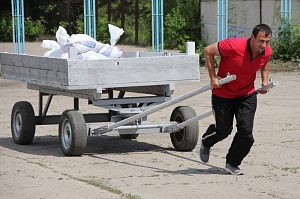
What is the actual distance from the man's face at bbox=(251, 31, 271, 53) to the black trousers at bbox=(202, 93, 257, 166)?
0.57 m

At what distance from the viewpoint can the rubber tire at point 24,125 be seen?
Result: 11484 millimetres

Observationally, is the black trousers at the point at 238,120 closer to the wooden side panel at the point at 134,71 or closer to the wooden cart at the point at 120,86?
the wooden cart at the point at 120,86

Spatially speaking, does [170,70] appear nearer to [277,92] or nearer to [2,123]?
[2,123]

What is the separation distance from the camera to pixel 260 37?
8.63 metres

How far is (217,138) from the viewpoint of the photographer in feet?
30.4

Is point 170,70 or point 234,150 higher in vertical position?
point 170,70

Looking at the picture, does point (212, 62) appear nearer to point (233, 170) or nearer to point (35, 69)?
point (233, 170)

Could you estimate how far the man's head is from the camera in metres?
8.63

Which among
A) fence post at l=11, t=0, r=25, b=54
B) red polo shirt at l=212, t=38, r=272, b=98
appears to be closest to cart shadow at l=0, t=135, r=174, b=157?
red polo shirt at l=212, t=38, r=272, b=98

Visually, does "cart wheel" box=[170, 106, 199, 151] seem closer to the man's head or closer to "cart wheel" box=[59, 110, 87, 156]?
"cart wheel" box=[59, 110, 87, 156]

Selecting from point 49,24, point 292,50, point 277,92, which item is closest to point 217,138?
point 277,92

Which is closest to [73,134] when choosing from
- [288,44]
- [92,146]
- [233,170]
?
[92,146]

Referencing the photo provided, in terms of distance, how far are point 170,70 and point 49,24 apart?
28567 millimetres

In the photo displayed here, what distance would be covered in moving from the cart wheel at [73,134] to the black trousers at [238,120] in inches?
74.0
